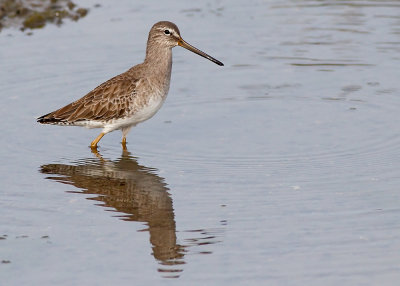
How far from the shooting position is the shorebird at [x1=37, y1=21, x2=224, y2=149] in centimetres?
1169

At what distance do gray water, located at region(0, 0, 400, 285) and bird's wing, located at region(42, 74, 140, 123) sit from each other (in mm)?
437

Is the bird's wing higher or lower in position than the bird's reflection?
higher

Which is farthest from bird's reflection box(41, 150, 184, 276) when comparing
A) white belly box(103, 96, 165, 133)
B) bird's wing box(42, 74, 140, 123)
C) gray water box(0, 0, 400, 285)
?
bird's wing box(42, 74, 140, 123)

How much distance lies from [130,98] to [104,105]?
1.43 feet

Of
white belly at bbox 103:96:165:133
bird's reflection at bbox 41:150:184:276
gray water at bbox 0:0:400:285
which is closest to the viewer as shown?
gray water at bbox 0:0:400:285

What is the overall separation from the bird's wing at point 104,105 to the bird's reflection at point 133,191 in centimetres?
56

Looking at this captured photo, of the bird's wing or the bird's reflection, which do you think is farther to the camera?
the bird's wing

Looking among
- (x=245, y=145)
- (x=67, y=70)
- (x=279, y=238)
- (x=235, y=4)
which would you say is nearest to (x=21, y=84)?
(x=67, y=70)

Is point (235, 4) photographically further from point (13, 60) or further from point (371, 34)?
point (13, 60)

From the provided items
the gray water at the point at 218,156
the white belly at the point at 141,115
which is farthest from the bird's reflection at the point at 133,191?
the white belly at the point at 141,115

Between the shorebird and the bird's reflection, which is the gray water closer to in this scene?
the bird's reflection

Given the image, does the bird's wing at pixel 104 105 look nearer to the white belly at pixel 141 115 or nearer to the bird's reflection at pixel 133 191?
the white belly at pixel 141 115

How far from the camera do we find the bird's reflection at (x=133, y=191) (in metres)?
8.53

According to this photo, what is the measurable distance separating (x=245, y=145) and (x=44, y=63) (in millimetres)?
5105
